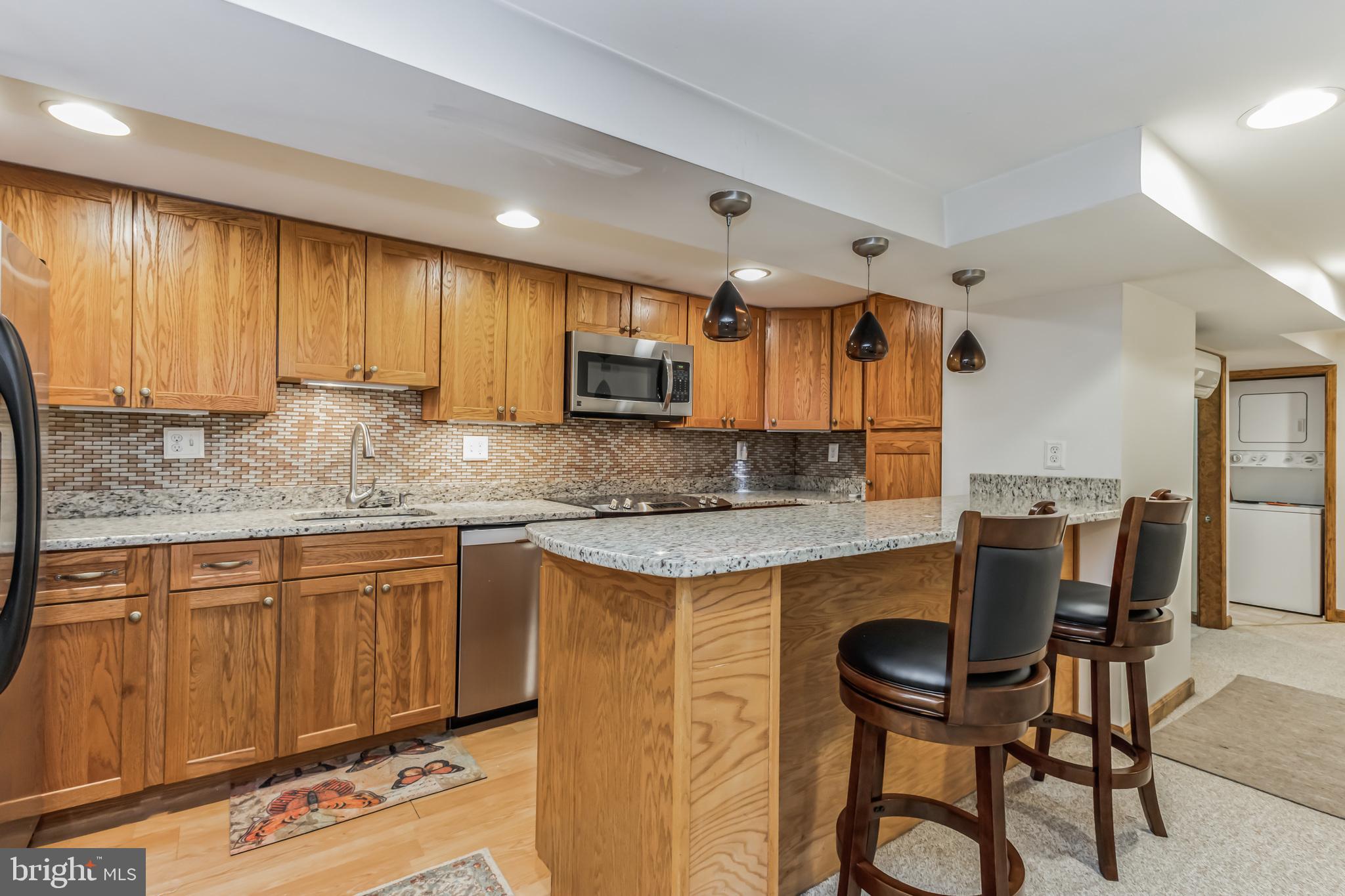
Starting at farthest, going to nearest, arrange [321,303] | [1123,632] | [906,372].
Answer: [906,372], [321,303], [1123,632]

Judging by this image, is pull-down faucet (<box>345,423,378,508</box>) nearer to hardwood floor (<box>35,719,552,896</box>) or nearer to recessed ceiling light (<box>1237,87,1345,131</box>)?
hardwood floor (<box>35,719,552,896</box>)

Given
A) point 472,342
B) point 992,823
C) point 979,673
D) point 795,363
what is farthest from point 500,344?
point 992,823

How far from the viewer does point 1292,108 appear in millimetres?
1670

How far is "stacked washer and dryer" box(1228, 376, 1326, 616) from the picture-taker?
4.71 m

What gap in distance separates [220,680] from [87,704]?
0.33m

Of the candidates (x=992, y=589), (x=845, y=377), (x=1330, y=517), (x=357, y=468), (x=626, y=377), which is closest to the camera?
(x=992, y=589)

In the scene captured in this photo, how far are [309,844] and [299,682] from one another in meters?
0.58

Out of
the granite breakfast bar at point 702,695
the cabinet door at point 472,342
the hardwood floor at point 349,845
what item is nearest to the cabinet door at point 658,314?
the cabinet door at point 472,342

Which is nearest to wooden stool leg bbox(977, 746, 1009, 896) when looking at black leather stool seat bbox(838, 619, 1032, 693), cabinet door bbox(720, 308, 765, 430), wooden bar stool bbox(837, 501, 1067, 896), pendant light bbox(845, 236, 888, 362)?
wooden bar stool bbox(837, 501, 1067, 896)

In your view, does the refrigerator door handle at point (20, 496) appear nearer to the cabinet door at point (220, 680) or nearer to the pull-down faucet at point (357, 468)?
the cabinet door at point (220, 680)

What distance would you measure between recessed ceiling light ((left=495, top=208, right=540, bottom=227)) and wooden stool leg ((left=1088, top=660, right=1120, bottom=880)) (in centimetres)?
246

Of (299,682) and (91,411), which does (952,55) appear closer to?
(299,682)

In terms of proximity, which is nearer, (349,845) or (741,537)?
(741,537)

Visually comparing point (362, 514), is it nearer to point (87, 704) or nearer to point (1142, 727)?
point (87, 704)
